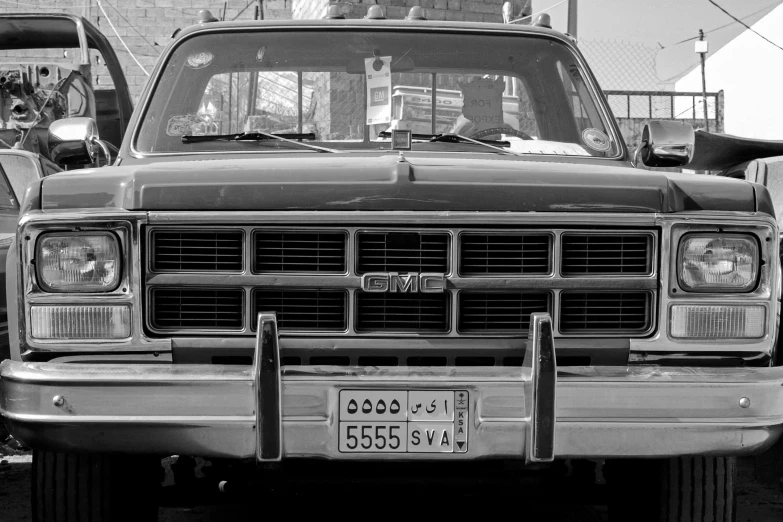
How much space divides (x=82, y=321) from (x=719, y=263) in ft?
5.92

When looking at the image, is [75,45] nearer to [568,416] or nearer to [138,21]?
[138,21]

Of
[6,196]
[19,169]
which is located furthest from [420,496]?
[19,169]

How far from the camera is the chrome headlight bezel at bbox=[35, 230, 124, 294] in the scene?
3014 mm

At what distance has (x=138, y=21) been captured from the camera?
57.6ft

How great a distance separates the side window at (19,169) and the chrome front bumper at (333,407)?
4067 mm

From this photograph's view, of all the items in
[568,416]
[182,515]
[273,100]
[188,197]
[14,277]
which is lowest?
[182,515]

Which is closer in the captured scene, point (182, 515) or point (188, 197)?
point (188, 197)

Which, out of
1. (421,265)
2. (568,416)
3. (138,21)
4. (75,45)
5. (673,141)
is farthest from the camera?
(138,21)

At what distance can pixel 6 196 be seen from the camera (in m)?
6.21

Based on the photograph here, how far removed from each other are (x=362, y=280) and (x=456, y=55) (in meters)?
1.64

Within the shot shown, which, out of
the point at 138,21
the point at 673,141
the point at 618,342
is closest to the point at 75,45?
the point at 138,21

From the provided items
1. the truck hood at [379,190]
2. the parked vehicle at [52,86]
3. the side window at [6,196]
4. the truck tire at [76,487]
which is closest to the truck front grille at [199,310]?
the truck hood at [379,190]

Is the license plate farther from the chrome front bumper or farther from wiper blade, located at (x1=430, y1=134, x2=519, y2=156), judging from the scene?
wiper blade, located at (x1=430, y1=134, x2=519, y2=156)

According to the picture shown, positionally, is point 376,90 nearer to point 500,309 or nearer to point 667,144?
point 667,144
